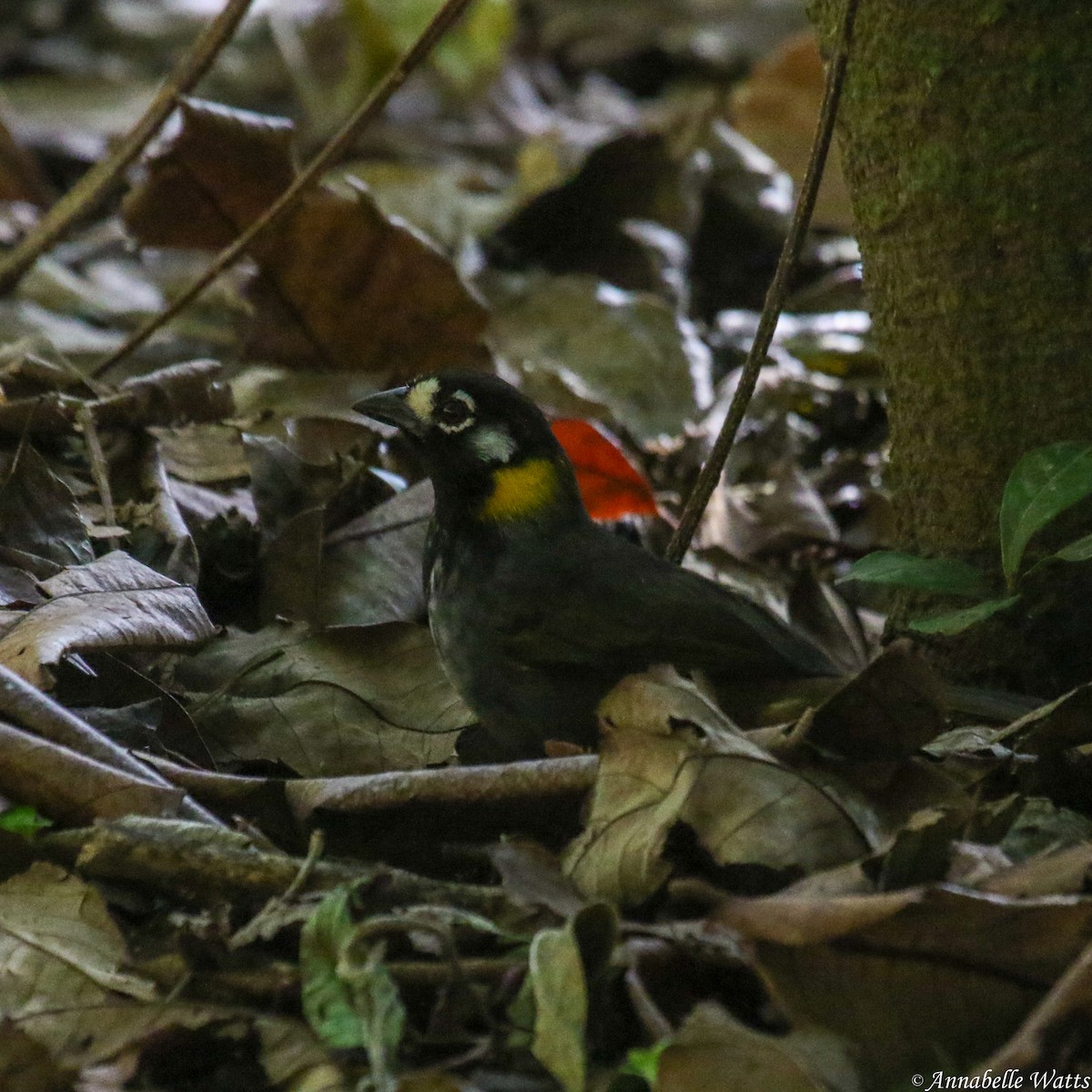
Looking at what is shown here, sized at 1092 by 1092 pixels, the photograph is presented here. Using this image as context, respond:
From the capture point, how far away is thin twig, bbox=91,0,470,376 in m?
3.96

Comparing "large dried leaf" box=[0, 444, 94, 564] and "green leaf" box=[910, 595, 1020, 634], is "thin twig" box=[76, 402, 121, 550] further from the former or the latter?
"green leaf" box=[910, 595, 1020, 634]

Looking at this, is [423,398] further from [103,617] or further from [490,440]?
[103,617]

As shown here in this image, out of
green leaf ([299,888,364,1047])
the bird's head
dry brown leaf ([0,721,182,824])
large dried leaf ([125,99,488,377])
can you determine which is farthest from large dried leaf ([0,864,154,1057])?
large dried leaf ([125,99,488,377])

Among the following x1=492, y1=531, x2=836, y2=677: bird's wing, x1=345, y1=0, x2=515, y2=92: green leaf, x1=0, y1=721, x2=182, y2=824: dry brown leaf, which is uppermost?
x1=345, y1=0, x2=515, y2=92: green leaf

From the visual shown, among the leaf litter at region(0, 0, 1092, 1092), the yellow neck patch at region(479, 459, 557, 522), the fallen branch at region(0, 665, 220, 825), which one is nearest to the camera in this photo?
the leaf litter at region(0, 0, 1092, 1092)

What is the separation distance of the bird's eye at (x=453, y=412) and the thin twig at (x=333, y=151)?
2.90 feet

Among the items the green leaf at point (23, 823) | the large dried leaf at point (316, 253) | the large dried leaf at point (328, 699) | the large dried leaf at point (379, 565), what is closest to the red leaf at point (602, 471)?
the large dried leaf at point (379, 565)

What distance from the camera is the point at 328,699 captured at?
3.30 metres

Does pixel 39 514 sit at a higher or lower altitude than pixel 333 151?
lower

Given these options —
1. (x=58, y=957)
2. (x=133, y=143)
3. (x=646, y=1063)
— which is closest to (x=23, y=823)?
(x=58, y=957)

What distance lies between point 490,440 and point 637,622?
0.52 metres

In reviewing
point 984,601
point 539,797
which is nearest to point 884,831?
point 539,797

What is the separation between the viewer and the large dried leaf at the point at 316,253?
4934 millimetres

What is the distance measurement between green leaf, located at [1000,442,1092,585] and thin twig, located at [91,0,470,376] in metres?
1.64
